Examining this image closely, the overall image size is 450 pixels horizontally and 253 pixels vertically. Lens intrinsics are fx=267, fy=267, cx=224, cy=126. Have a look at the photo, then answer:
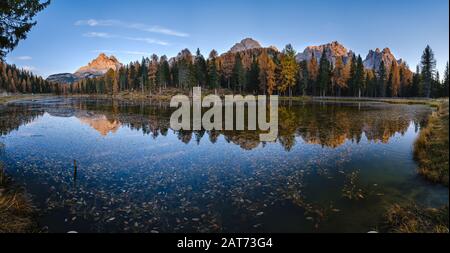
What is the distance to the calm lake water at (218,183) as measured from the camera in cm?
903

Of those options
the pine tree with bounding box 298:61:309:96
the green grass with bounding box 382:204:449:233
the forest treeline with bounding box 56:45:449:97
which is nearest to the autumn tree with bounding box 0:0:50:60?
the green grass with bounding box 382:204:449:233

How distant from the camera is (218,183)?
41.4 ft

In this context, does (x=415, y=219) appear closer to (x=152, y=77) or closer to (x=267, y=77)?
(x=267, y=77)

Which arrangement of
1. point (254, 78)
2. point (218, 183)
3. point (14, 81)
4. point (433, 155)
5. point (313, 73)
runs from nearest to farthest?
point (218, 183), point (433, 155), point (313, 73), point (254, 78), point (14, 81)

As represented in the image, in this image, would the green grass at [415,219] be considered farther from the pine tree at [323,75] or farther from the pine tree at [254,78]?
the pine tree at [254,78]

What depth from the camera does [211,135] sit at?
25250mm

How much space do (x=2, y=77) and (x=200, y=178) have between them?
205 metres

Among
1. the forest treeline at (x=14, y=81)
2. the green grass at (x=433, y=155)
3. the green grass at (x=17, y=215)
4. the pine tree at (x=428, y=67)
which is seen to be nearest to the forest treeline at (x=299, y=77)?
the pine tree at (x=428, y=67)

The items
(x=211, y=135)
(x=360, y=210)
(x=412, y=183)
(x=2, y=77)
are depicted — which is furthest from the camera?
(x=2, y=77)

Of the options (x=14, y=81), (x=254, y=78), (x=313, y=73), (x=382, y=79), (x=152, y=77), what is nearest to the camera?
(x=313, y=73)

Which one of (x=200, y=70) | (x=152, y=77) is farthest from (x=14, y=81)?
(x=200, y=70)

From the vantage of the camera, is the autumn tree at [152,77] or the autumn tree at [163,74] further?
the autumn tree at [152,77]
